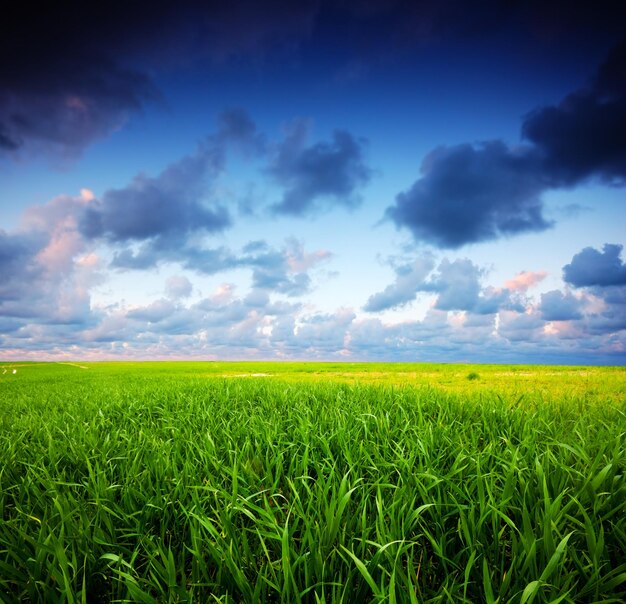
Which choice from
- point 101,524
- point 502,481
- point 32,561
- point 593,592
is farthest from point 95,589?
point 502,481

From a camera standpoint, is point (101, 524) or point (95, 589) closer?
point (95, 589)

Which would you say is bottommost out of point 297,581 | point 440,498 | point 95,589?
point 95,589

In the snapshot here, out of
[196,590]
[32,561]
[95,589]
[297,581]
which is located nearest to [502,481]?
[297,581]

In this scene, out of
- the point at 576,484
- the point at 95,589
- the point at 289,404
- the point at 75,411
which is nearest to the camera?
the point at 95,589

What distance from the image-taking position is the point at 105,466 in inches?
150

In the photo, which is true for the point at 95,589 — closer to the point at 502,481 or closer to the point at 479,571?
the point at 479,571

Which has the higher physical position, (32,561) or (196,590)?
(32,561)

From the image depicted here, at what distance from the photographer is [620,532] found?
7.38 ft

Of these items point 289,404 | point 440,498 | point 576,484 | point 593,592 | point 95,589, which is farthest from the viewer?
point 289,404

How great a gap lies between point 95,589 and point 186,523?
0.59 meters

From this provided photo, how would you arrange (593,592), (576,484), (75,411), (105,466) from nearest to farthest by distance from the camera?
1. (593,592)
2. (576,484)
3. (105,466)
4. (75,411)

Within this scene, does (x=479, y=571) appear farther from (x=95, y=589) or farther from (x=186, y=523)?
(x=95, y=589)

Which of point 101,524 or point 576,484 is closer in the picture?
point 101,524

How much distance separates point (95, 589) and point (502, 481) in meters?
2.93
